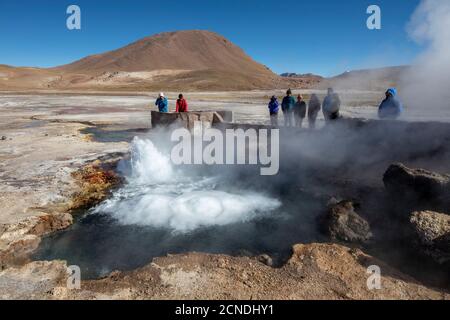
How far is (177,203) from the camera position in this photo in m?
5.65

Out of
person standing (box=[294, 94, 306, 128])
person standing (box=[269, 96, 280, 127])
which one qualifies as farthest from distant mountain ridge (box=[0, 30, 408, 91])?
person standing (box=[269, 96, 280, 127])

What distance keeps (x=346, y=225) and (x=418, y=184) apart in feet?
3.84

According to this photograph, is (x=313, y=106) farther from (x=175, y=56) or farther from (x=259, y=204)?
(x=175, y=56)

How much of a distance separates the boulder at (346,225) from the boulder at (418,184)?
830 millimetres

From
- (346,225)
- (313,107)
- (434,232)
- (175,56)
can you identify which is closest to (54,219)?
(346,225)

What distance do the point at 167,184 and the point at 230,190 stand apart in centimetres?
131

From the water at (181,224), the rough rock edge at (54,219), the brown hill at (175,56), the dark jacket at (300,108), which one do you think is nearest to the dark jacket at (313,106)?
the dark jacket at (300,108)

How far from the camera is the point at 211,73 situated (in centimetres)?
6556

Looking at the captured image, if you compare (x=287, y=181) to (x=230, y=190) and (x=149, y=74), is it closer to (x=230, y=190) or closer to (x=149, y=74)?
(x=230, y=190)

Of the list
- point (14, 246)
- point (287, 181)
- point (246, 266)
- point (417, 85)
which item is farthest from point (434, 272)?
point (14, 246)

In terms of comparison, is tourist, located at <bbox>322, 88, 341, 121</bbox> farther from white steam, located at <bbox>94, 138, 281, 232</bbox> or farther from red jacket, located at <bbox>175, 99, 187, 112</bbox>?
red jacket, located at <bbox>175, 99, 187, 112</bbox>

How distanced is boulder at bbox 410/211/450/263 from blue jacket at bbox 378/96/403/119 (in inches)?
122

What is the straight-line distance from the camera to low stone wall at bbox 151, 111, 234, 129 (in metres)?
10.0

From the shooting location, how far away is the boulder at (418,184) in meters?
4.37
